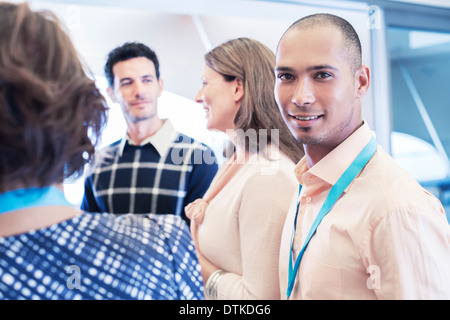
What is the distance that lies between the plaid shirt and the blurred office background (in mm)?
53

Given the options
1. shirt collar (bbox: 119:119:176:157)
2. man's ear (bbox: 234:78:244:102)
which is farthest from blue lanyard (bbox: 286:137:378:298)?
shirt collar (bbox: 119:119:176:157)

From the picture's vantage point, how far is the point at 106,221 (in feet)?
→ 2.87

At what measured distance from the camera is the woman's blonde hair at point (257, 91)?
Result: 57.7 inches

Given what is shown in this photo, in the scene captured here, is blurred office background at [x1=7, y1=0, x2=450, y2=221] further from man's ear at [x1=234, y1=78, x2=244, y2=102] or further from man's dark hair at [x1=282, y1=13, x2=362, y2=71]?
man's dark hair at [x1=282, y1=13, x2=362, y2=71]

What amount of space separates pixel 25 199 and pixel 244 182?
2.15ft

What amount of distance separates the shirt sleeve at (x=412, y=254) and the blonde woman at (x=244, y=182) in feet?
1.13

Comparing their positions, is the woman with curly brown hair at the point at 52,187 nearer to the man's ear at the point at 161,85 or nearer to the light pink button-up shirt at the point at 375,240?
the light pink button-up shirt at the point at 375,240

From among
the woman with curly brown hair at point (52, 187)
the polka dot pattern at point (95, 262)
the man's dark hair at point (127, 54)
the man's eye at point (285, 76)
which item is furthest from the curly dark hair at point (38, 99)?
the man's dark hair at point (127, 54)

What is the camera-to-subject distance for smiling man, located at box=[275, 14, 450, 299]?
38.7 inches
